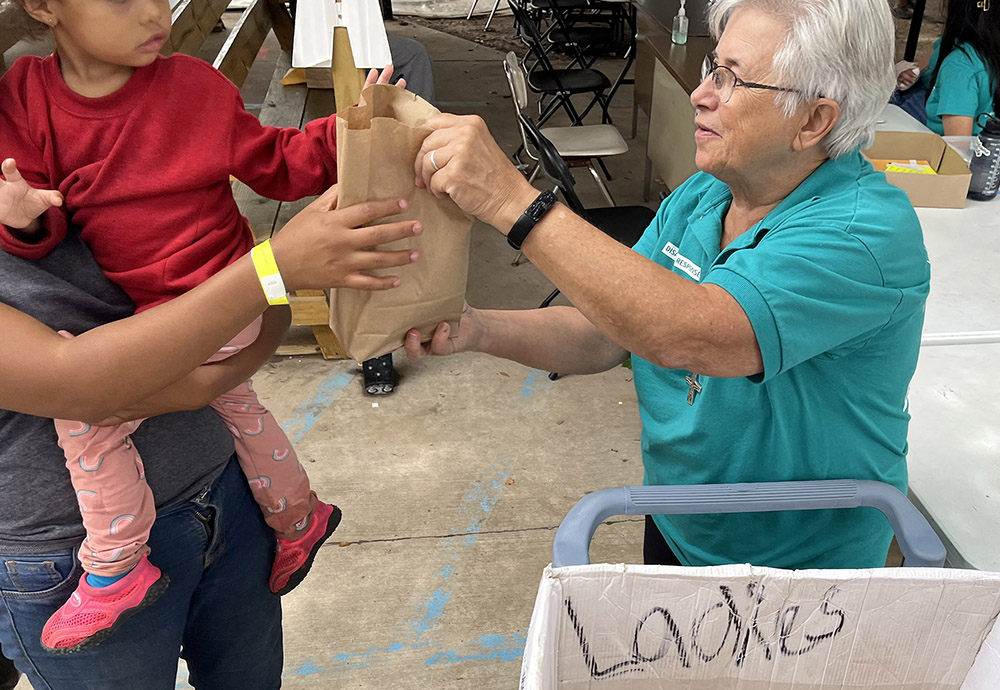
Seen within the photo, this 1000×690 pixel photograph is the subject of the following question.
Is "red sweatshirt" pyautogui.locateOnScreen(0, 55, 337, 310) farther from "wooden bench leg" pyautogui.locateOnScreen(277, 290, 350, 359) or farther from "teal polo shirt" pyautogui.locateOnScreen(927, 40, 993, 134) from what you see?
"teal polo shirt" pyautogui.locateOnScreen(927, 40, 993, 134)

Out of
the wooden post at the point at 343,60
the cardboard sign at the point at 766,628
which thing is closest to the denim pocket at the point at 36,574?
the cardboard sign at the point at 766,628

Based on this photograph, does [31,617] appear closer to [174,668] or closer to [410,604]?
[174,668]

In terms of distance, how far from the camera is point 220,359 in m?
1.32

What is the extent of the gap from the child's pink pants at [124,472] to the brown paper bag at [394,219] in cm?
21

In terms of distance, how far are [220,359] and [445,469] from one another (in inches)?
83.2

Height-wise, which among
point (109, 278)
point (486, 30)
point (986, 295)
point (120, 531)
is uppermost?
point (109, 278)

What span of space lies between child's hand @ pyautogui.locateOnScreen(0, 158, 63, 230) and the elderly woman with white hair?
0.49m

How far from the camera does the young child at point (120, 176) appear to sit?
3.73 feet

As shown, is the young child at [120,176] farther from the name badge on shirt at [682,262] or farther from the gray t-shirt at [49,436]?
the name badge on shirt at [682,262]

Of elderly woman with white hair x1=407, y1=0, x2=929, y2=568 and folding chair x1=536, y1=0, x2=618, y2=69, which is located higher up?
elderly woman with white hair x1=407, y1=0, x2=929, y2=568

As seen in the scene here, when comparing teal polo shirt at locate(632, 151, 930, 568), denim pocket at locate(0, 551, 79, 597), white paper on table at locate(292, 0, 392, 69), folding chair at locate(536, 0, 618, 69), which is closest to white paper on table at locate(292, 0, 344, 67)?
white paper on table at locate(292, 0, 392, 69)

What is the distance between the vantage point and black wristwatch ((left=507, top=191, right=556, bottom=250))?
1.22 m

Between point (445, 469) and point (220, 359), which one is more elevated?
point (220, 359)

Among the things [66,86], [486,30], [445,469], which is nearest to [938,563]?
[66,86]
